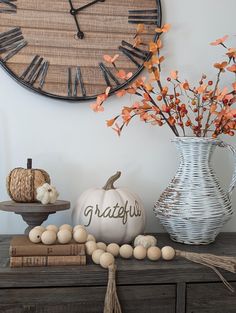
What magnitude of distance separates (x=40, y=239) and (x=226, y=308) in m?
0.47

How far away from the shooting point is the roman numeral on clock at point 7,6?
123 centimetres

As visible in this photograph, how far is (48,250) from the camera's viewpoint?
90cm

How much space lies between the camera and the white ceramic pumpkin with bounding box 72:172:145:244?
108 centimetres

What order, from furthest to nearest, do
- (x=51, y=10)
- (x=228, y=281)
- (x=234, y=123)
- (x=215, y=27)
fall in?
(x=215, y=27)
(x=51, y=10)
(x=234, y=123)
(x=228, y=281)

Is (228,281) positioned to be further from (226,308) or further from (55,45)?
(55,45)

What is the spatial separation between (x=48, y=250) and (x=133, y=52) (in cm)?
73

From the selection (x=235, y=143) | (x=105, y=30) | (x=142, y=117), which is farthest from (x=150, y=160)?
(x=105, y=30)

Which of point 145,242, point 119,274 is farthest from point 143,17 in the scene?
point 119,274

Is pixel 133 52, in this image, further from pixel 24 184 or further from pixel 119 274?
pixel 119 274

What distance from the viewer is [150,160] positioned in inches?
53.3

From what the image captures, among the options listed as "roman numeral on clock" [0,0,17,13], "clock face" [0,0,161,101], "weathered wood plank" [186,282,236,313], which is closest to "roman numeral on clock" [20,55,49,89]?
"clock face" [0,0,161,101]

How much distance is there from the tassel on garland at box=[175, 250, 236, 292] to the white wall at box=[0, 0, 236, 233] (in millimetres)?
396

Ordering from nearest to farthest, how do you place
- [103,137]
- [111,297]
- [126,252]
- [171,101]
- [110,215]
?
[111,297] < [126,252] < [110,215] < [171,101] < [103,137]

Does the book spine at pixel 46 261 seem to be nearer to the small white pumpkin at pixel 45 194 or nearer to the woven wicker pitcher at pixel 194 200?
the small white pumpkin at pixel 45 194
